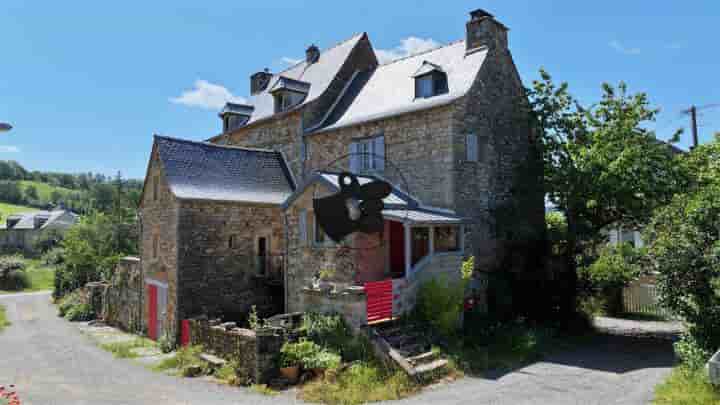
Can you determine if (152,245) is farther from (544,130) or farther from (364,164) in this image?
(544,130)

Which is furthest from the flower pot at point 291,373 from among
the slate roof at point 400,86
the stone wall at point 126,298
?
the stone wall at point 126,298

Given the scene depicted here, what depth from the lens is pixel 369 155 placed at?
1755 cm

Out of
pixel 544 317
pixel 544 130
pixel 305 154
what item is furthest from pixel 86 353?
pixel 544 130

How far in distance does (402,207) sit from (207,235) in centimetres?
755

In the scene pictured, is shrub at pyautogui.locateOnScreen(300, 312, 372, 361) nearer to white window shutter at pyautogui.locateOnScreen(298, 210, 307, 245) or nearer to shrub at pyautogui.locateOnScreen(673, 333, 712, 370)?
white window shutter at pyautogui.locateOnScreen(298, 210, 307, 245)

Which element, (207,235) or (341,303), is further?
(207,235)

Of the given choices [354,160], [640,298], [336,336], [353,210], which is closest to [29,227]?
[354,160]

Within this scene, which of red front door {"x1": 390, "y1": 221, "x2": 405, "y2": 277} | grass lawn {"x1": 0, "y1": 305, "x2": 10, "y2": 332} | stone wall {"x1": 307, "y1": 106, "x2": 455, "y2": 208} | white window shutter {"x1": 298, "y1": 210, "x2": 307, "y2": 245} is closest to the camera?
white window shutter {"x1": 298, "y1": 210, "x2": 307, "y2": 245}

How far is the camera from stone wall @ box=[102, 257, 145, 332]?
66.4 ft

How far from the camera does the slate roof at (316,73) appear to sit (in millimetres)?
21344

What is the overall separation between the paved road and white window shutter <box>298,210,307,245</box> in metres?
5.00

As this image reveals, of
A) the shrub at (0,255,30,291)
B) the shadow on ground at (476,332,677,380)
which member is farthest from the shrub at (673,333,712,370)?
the shrub at (0,255,30,291)

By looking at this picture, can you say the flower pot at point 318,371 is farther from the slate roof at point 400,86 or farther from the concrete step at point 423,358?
the slate roof at point 400,86

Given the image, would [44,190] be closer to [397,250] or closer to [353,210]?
[397,250]
